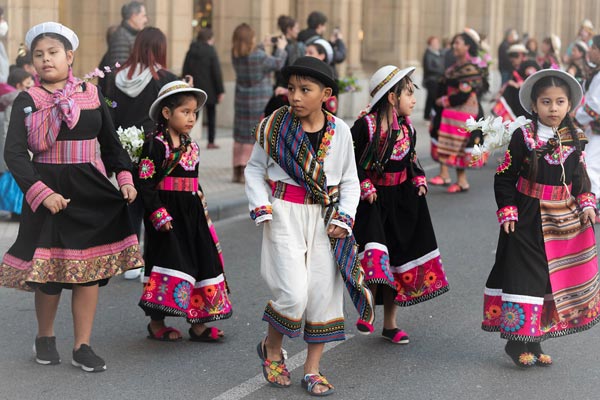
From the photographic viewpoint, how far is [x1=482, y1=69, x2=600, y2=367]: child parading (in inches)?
248

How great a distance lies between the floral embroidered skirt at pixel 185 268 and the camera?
21.7 ft

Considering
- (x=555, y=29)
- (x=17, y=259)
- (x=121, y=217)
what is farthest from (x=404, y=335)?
(x=555, y=29)

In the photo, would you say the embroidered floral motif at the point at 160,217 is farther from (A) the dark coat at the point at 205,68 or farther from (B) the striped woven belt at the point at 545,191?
(A) the dark coat at the point at 205,68

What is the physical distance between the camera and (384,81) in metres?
6.79

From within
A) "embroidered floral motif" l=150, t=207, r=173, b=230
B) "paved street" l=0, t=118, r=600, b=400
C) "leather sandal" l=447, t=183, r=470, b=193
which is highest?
"embroidered floral motif" l=150, t=207, r=173, b=230

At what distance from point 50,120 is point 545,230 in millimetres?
2690

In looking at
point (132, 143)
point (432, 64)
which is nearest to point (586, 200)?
point (132, 143)

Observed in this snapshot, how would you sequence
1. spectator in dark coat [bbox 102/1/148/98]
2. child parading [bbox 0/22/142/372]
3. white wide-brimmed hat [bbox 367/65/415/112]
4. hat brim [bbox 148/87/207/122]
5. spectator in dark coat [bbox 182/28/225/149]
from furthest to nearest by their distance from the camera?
spectator in dark coat [bbox 182/28/225/149] → spectator in dark coat [bbox 102/1/148/98] → white wide-brimmed hat [bbox 367/65/415/112] → hat brim [bbox 148/87/207/122] → child parading [bbox 0/22/142/372]

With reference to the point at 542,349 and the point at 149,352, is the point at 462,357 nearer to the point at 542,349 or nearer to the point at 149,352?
the point at 542,349

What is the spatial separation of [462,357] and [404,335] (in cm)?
42

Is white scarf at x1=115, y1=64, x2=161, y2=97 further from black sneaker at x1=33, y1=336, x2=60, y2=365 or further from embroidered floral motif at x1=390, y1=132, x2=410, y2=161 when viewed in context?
black sneaker at x1=33, y1=336, x2=60, y2=365

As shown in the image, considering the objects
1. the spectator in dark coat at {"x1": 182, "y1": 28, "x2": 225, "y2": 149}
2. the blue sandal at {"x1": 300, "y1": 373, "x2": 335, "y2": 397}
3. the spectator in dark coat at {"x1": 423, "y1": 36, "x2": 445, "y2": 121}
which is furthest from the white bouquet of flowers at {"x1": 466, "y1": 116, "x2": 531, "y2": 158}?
the spectator in dark coat at {"x1": 423, "y1": 36, "x2": 445, "y2": 121}

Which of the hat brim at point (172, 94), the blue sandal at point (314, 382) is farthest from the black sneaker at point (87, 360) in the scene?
the hat brim at point (172, 94)

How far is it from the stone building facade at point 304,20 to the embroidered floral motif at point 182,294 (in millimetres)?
8309
